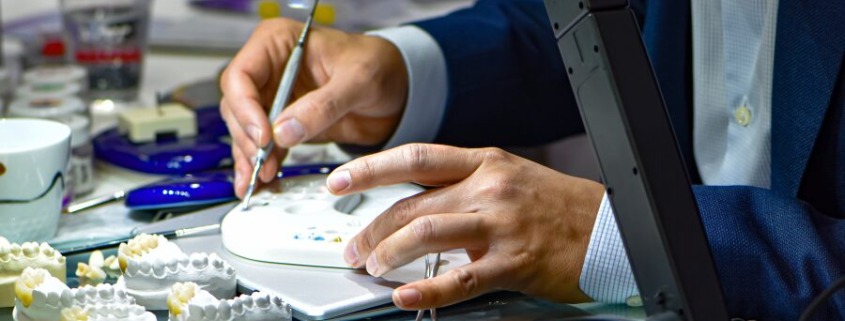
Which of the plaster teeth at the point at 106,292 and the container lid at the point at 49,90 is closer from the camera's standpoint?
the plaster teeth at the point at 106,292

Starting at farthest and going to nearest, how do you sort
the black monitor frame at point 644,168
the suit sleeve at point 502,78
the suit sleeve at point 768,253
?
the suit sleeve at point 502,78, the suit sleeve at point 768,253, the black monitor frame at point 644,168

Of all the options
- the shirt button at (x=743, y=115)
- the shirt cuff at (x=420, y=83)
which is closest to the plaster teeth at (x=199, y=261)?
the shirt cuff at (x=420, y=83)

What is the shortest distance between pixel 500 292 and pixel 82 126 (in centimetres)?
52

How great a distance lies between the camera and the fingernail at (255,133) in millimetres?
1092

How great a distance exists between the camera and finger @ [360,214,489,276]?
Answer: 82 cm

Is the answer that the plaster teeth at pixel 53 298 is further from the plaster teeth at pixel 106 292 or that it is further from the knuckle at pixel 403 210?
the knuckle at pixel 403 210

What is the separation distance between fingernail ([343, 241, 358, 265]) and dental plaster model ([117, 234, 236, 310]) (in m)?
0.08

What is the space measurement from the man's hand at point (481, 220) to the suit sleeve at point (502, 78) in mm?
413

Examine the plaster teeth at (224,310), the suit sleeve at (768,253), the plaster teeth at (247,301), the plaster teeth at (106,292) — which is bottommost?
the suit sleeve at (768,253)

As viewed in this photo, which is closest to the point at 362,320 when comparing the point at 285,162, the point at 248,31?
the point at 285,162

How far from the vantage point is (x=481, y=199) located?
0.88 metres

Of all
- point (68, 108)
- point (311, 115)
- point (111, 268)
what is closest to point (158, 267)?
point (111, 268)

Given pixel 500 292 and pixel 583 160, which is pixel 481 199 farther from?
pixel 583 160

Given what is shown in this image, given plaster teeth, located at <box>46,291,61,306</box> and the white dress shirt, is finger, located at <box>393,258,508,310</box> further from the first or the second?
the white dress shirt
